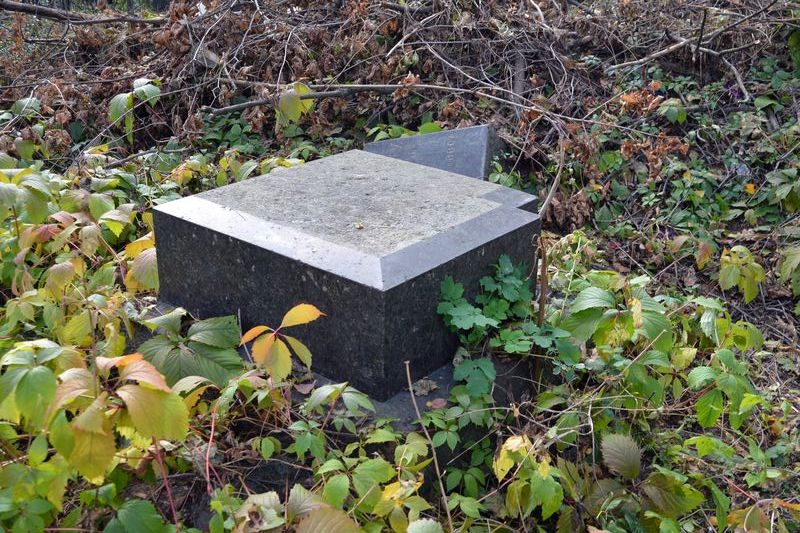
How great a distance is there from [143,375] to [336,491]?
0.60 meters

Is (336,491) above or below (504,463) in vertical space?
above

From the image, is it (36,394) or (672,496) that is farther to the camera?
(672,496)

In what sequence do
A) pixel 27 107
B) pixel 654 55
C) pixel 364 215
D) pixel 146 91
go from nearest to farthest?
pixel 364 215
pixel 146 91
pixel 27 107
pixel 654 55

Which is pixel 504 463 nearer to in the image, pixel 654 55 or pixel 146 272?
pixel 146 272

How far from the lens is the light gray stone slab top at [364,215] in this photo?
2.66 meters

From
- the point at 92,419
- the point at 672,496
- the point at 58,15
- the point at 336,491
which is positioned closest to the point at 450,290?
the point at 336,491

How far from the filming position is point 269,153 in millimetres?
5145

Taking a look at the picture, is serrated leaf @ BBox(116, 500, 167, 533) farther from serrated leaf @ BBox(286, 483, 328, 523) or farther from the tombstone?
the tombstone

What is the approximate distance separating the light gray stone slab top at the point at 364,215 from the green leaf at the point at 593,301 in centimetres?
39

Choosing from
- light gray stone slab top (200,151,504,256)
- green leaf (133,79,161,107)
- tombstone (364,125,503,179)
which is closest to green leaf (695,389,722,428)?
light gray stone slab top (200,151,504,256)

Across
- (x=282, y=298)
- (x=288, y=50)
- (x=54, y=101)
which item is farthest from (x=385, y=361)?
(x=54, y=101)

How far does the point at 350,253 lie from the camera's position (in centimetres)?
266

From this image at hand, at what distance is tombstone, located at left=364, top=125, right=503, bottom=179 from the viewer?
4.59 metres

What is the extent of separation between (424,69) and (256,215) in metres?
2.92
